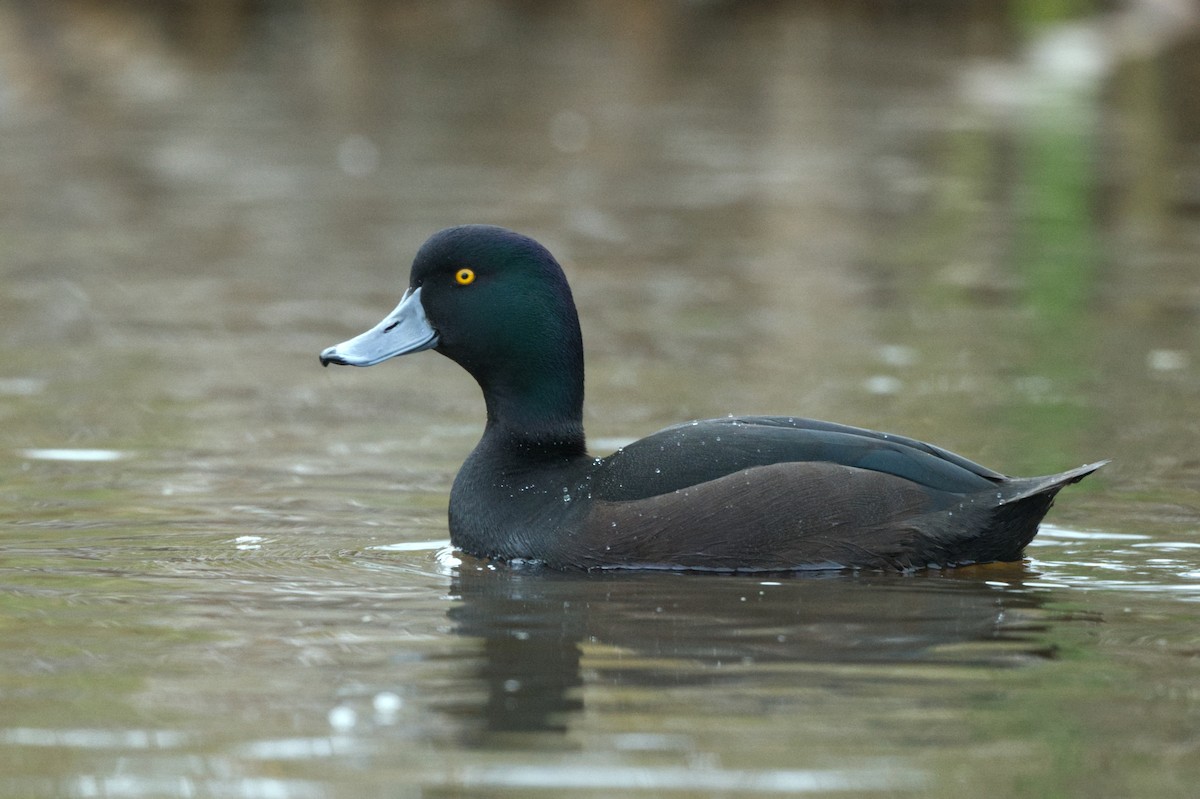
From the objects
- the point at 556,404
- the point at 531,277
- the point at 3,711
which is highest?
the point at 531,277

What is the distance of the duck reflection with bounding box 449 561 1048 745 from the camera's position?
525 centimetres

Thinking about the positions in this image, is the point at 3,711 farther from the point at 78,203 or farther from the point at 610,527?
the point at 78,203

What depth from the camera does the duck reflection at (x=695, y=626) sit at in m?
5.25

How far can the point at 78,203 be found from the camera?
17.1 meters

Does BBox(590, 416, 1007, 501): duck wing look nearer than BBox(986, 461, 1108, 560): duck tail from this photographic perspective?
No

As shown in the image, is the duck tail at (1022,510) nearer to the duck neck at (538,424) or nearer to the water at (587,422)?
the water at (587,422)

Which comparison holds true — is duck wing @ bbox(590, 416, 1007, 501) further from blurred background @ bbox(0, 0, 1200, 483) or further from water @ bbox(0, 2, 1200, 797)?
blurred background @ bbox(0, 0, 1200, 483)

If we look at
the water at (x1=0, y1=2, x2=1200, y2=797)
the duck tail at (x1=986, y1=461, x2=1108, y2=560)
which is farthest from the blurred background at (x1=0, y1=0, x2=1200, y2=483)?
the duck tail at (x1=986, y1=461, x2=1108, y2=560)

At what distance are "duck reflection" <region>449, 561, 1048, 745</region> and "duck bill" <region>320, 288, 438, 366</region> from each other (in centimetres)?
94

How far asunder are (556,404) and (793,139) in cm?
1550

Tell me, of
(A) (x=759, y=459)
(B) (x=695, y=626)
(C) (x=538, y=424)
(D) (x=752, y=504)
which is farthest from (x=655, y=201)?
(B) (x=695, y=626)

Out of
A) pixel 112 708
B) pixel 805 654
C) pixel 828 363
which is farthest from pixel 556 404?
pixel 828 363

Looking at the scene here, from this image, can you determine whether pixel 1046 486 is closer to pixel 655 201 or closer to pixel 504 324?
pixel 504 324

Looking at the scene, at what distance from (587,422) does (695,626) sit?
11.7 ft
